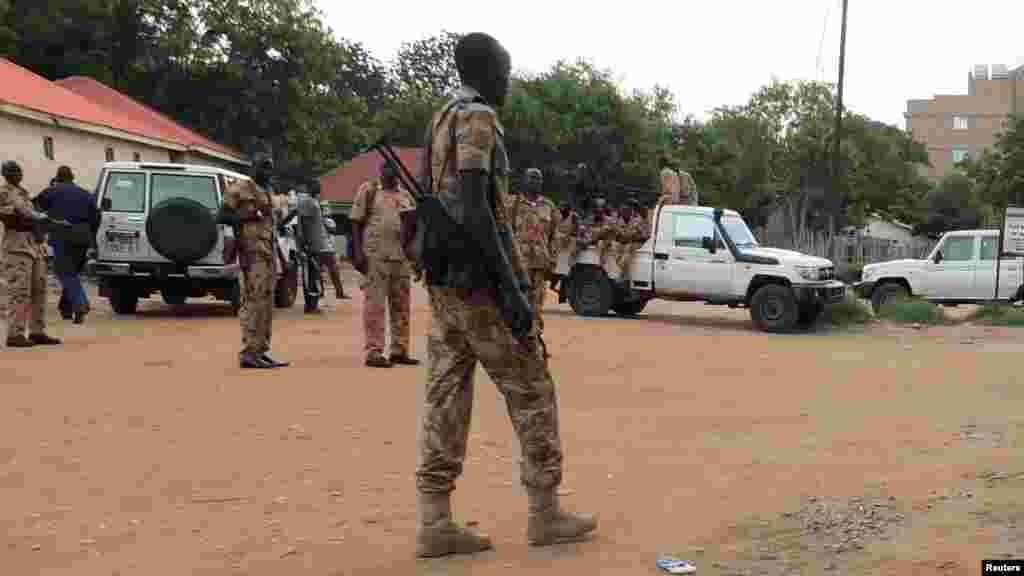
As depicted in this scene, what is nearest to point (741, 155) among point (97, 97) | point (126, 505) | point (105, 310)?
point (97, 97)

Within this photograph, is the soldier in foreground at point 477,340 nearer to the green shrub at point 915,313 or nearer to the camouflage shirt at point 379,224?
the camouflage shirt at point 379,224

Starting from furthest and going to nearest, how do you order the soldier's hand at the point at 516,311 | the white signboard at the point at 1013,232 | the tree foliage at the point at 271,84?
the tree foliage at the point at 271,84 < the white signboard at the point at 1013,232 < the soldier's hand at the point at 516,311

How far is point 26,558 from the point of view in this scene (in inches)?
156

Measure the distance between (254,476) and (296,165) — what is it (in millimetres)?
43228

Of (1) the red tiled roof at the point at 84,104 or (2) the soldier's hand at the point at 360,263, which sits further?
(1) the red tiled roof at the point at 84,104

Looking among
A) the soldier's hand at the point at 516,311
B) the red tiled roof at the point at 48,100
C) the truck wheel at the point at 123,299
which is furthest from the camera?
the red tiled roof at the point at 48,100

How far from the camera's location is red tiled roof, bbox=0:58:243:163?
20.4m

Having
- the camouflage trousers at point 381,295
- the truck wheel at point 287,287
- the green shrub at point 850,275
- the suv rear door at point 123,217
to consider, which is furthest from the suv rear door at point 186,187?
the green shrub at point 850,275

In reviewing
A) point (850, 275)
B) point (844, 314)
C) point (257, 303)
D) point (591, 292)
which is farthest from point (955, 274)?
point (257, 303)

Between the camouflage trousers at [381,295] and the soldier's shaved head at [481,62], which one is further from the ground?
the soldier's shaved head at [481,62]

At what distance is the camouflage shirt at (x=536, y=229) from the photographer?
417 inches

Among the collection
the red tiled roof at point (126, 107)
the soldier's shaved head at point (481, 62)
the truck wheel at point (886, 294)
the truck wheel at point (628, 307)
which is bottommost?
the truck wheel at point (628, 307)

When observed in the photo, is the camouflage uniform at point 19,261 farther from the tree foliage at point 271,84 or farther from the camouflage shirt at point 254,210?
the tree foliage at point 271,84

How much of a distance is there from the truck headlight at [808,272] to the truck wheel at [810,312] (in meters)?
0.34
